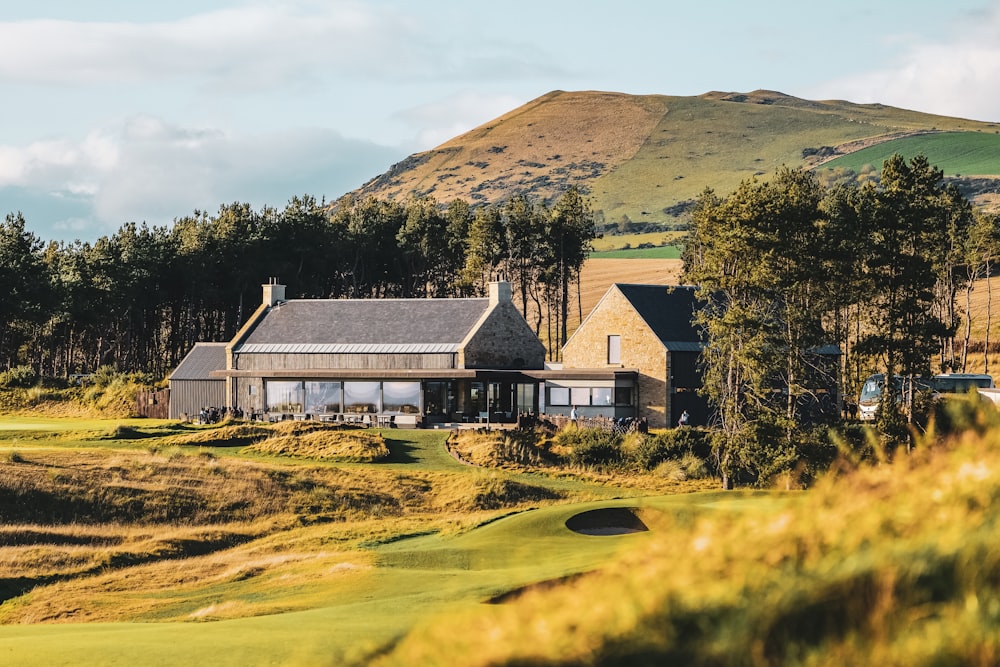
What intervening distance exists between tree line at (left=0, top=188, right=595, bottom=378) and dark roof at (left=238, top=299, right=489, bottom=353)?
18313 millimetres

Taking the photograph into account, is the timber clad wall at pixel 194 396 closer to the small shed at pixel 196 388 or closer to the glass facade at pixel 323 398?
the small shed at pixel 196 388

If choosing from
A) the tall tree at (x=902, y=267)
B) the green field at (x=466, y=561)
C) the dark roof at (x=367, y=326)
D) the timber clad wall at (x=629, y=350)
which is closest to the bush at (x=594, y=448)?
the green field at (x=466, y=561)

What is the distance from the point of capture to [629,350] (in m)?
61.0

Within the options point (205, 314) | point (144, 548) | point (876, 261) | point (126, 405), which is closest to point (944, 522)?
point (144, 548)

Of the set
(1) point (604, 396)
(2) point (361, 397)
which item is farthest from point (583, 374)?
(2) point (361, 397)

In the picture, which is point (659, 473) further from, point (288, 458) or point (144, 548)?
point (144, 548)

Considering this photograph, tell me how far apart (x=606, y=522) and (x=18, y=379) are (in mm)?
54145

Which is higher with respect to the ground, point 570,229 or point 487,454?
point 570,229

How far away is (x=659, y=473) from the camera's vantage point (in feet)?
158

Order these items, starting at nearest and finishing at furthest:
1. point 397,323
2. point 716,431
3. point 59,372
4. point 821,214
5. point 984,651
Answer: point 984,651 → point 716,431 → point 821,214 → point 397,323 → point 59,372

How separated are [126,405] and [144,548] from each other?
124 feet

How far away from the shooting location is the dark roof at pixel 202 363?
6788 centimetres

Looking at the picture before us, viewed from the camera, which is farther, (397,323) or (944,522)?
(397,323)

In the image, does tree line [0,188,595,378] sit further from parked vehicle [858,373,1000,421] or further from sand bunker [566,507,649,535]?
sand bunker [566,507,649,535]
